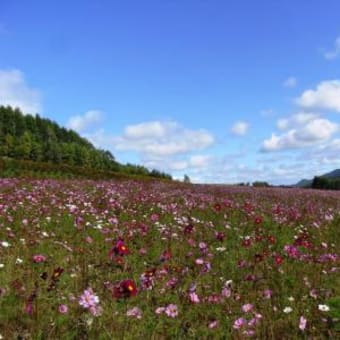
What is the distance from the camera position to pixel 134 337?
4.29 m

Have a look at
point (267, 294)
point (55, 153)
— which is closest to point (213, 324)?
point (267, 294)

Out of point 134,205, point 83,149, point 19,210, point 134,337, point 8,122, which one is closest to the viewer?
point 134,337

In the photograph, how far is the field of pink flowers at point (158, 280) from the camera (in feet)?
14.4

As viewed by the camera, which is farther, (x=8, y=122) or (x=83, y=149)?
(x=8, y=122)

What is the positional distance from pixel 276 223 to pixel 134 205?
346 cm

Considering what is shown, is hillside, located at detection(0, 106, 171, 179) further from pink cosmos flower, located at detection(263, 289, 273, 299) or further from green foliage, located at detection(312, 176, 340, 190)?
pink cosmos flower, located at detection(263, 289, 273, 299)

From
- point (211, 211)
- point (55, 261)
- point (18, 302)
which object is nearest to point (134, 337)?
point (18, 302)

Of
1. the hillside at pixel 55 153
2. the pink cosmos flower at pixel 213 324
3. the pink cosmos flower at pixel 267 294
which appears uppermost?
the hillside at pixel 55 153

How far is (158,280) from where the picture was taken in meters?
5.74

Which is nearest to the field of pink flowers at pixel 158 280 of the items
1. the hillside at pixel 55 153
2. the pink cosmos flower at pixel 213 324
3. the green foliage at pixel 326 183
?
the pink cosmos flower at pixel 213 324

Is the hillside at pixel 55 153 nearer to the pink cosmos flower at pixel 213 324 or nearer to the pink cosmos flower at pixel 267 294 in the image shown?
the pink cosmos flower at pixel 267 294

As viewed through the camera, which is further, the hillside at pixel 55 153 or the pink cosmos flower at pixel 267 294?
the hillside at pixel 55 153

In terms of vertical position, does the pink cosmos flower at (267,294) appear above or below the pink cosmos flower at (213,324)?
above

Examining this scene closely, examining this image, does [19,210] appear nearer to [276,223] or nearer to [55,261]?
[55,261]
